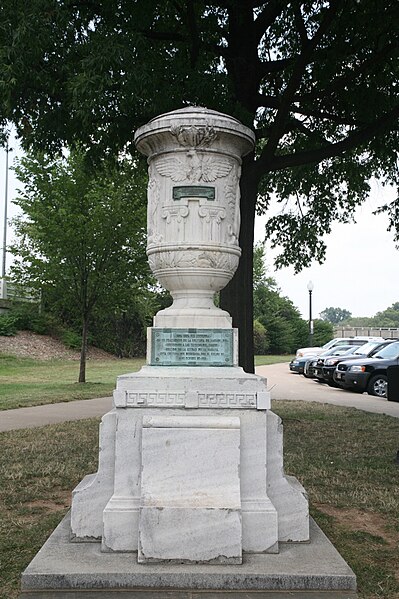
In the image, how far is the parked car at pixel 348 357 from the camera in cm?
1962

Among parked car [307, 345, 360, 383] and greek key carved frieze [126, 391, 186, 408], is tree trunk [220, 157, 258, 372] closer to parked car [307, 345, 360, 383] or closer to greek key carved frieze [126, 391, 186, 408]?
greek key carved frieze [126, 391, 186, 408]

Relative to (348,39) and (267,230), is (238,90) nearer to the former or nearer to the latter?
(348,39)

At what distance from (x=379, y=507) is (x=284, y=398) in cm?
1065

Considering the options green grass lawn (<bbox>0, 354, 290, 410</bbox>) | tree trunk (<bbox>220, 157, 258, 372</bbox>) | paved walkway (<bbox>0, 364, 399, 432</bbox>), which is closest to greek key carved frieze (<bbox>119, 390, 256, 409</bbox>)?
tree trunk (<bbox>220, 157, 258, 372</bbox>)

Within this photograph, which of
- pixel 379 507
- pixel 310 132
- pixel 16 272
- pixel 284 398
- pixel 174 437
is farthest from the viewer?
pixel 16 272

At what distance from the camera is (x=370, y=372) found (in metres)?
18.2

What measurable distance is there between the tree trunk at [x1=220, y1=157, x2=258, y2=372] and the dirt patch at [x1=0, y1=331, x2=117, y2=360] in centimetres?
2048

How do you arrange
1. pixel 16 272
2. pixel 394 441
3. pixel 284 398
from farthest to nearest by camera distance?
pixel 16 272
pixel 284 398
pixel 394 441

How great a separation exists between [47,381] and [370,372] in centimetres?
1020

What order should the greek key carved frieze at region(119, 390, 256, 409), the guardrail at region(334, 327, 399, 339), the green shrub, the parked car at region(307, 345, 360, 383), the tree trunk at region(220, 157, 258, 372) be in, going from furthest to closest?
the guardrail at region(334, 327, 399, 339), the green shrub, the parked car at region(307, 345, 360, 383), the tree trunk at region(220, 157, 258, 372), the greek key carved frieze at region(119, 390, 256, 409)

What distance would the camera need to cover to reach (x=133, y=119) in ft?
28.7

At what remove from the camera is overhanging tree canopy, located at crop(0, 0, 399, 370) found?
7.63m

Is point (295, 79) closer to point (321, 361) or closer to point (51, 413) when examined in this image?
point (51, 413)

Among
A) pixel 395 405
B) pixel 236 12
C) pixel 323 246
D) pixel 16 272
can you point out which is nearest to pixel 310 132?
pixel 236 12
